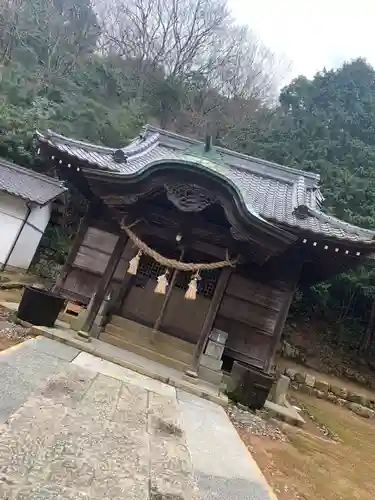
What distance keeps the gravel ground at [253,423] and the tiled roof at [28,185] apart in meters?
10.6

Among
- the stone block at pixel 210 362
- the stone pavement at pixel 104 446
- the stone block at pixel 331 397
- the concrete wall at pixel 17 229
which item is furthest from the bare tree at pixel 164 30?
the stone pavement at pixel 104 446

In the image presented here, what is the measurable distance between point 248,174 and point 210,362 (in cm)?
572

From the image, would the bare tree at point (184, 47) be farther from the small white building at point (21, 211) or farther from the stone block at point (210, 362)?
the stone block at point (210, 362)

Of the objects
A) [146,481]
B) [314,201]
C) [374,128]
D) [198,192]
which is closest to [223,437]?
[146,481]

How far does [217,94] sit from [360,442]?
83.1ft

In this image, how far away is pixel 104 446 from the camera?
2.62 m

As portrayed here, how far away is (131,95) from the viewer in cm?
2716

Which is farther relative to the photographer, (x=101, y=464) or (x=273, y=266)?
(x=273, y=266)

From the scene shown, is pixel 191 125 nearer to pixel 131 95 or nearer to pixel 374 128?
pixel 131 95

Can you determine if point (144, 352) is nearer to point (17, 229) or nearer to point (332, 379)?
point (17, 229)

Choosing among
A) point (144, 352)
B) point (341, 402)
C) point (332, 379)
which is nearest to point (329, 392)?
point (341, 402)

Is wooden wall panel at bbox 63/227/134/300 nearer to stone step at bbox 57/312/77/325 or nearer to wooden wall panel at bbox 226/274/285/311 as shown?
stone step at bbox 57/312/77/325

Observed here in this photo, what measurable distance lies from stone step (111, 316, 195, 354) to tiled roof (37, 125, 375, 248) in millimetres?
3144

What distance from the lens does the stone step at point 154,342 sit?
335 inches
